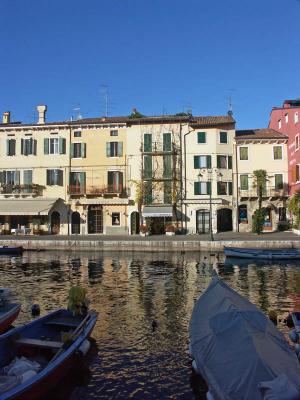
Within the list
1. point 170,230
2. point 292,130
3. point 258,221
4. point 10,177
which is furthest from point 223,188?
point 10,177

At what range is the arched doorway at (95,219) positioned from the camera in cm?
5238

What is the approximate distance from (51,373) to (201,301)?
17.7 feet

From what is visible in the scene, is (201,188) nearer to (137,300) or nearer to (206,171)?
(206,171)

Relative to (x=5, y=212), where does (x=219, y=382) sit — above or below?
below

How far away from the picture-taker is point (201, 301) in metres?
12.9

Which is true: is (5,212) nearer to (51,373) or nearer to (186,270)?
(186,270)

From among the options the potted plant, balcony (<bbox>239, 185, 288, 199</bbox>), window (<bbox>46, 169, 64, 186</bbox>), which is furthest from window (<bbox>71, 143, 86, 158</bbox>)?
balcony (<bbox>239, 185, 288, 199</bbox>)

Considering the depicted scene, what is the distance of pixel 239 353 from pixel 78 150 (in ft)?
154

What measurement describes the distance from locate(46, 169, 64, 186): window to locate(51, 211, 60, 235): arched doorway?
355cm

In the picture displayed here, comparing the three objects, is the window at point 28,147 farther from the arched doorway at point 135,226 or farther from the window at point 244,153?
the window at point 244,153

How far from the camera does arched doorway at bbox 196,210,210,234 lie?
165 feet

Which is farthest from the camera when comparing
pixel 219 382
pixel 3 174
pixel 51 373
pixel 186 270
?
pixel 3 174

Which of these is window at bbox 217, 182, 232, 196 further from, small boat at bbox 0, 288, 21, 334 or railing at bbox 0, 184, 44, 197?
small boat at bbox 0, 288, 21, 334

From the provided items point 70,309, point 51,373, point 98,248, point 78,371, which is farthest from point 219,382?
point 98,248
